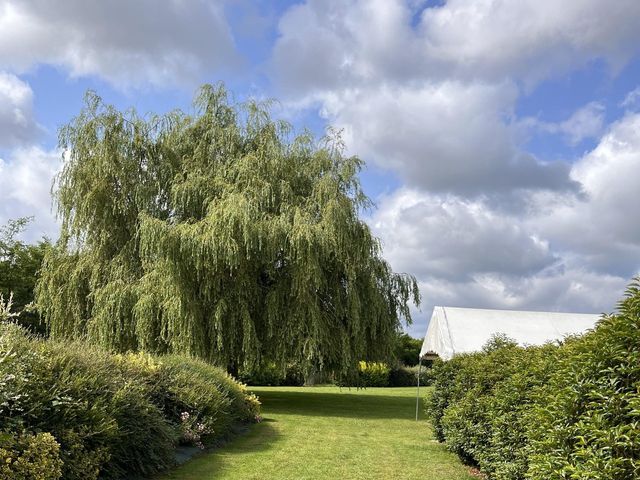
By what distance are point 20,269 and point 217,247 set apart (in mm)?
20582

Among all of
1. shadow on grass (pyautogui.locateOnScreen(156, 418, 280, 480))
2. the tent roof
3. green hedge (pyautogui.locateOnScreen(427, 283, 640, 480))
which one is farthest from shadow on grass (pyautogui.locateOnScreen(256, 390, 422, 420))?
green hedge (pyautogui.locateOnScreen(427, 283, 640, 480))

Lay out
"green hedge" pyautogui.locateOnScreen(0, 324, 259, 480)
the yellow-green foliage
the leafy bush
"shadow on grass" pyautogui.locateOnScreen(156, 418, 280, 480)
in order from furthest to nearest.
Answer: "shadow on grass" pyautogui.locateOnScreen(156, 418, 280, 480), "green hedge" pyautogui.locateOnScreen(0, 324, 259, 480), the yellow-green foliage, the leafy bush

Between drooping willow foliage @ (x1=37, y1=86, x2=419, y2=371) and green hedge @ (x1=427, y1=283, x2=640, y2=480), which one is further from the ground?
drooping willow foliage @ (x1=37, y1=86, x2=419, y2=371)

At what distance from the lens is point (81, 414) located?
6031 millimetres

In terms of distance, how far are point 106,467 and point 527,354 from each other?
473cm

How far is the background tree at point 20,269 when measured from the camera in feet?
95.1

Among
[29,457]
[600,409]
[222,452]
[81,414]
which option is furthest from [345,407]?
[600,409]

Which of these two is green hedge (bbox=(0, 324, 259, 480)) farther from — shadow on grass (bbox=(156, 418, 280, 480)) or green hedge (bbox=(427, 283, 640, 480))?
green hedge (bbox=(427, 283, 640, 480))

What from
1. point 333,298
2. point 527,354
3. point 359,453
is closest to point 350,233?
point 333,298

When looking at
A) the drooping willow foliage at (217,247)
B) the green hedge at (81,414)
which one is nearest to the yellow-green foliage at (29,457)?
the green hedge at (81,414)

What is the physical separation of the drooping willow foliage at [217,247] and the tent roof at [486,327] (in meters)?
1.52

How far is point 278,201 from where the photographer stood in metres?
16.6

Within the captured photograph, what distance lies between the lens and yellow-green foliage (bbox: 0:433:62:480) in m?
4.91

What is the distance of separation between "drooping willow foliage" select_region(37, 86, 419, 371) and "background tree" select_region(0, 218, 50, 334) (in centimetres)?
1288
